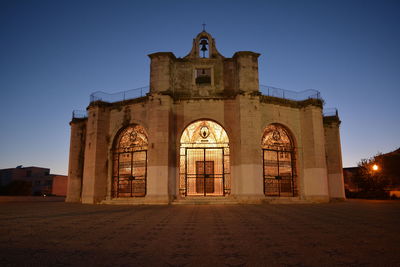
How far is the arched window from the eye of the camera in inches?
841

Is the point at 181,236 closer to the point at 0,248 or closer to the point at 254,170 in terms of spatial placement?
the point at 0,248

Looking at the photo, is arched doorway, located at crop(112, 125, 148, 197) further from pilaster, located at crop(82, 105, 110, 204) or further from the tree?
the tree

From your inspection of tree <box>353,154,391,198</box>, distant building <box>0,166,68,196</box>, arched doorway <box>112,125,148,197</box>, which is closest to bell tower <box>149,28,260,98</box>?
arched doorway <box>112,125,148,197</box>

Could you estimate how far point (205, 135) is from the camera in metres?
22.4

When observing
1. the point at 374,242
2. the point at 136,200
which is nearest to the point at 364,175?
the point at 136,200

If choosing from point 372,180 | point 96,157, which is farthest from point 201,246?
point 372,180

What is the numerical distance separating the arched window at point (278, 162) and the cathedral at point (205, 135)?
0.07 m

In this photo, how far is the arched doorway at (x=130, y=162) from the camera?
21.3m

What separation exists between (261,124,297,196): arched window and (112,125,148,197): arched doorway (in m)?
8.94

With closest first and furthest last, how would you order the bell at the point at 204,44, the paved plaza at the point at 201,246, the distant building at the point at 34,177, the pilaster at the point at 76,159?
the paved plaza at the point at 201,246, the bell at the point at 204,44, the pilaster at the point at 76,159, the distant building at the point at 34,177

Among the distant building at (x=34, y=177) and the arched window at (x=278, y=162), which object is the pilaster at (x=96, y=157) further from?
the distant building at (x=34, y=177)

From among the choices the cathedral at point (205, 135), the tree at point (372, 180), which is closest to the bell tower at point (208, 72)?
the cathedral at point (205, 135)

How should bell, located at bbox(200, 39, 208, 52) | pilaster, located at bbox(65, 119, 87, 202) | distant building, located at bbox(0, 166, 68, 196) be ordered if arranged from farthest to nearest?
distant building, located at bbox(0, 166, 68, 196), pilaster, located at bbox(65, 119, 87, 202), bell, located at bbox(200, 39, 208, 52)

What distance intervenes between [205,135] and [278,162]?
5819mm
